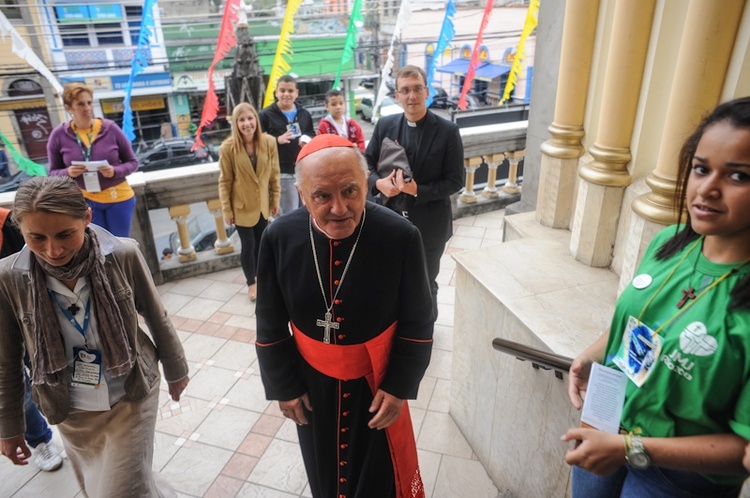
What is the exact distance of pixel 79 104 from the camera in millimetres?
3566

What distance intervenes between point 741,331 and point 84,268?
1978mm

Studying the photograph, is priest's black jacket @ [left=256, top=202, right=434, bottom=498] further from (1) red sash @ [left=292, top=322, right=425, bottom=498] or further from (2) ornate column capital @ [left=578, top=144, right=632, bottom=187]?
(2) ornate column capital @ [left=578, top=144, right=632, bottom=187]

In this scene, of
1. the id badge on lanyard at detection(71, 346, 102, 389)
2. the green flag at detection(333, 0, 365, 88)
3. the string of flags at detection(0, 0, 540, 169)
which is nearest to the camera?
the id badge on lanyard at detection(71, 346, 102, 389)

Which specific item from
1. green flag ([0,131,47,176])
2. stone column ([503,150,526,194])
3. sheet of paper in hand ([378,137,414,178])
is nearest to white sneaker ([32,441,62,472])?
sheet of paper in hand ([378,137,414,178])

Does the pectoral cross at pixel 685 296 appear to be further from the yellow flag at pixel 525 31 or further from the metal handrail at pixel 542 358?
the yellow flag at pixel 525 31

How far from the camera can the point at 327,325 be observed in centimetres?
180

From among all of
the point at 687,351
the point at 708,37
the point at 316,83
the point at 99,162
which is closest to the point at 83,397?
the point at 687,351

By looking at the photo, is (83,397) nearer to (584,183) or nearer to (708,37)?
(584,183)

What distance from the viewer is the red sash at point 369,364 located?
183 centimetres

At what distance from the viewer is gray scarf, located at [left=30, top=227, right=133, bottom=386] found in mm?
1755

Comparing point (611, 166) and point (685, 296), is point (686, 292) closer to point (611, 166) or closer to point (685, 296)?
point (685, 296)

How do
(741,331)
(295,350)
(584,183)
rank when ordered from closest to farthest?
(741,331)
(295,350)
(584,183)

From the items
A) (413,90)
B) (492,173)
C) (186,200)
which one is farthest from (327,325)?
(492,173)

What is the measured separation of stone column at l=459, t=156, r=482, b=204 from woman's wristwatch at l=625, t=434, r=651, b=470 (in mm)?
4840
